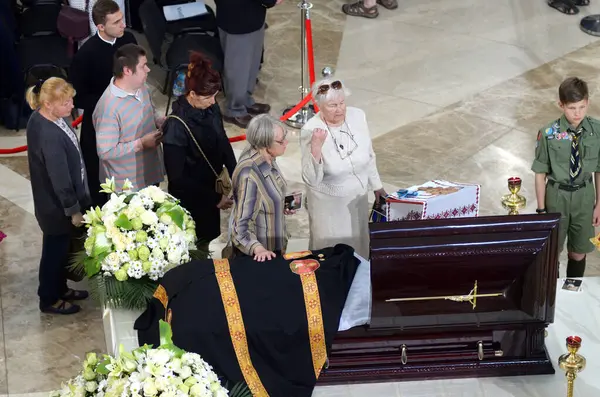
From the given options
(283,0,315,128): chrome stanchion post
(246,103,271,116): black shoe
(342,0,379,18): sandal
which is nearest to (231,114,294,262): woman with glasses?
(283,0,315,128): chrome stanchion post

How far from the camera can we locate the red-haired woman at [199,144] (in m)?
6.23

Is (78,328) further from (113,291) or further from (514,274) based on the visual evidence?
(514,274)

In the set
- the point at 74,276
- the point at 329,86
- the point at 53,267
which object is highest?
the point at 329,86

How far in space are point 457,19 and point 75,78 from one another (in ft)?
16.2

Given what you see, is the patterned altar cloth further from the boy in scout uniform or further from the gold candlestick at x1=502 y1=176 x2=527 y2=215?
the boy in scout uniform

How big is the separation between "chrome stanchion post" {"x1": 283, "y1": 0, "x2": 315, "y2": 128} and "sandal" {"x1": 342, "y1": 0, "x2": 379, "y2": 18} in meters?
1.85

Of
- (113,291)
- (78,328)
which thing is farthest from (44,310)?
(113,291)

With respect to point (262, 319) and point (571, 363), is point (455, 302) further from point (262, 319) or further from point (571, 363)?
point (262, 319)

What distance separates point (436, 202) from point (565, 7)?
5841 millimetres

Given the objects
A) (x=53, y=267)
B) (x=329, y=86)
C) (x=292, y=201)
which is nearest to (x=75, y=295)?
(x=53, y=267)

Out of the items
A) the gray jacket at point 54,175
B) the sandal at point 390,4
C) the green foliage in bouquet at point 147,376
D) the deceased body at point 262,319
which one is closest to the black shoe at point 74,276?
the gray jacket at point 54,175

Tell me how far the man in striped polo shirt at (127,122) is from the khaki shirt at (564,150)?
2196 mm

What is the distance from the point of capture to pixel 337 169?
20.1 ft

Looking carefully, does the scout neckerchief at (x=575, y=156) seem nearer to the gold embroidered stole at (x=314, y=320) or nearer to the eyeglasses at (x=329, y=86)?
the eyeglasses at (x=329, y=86)
